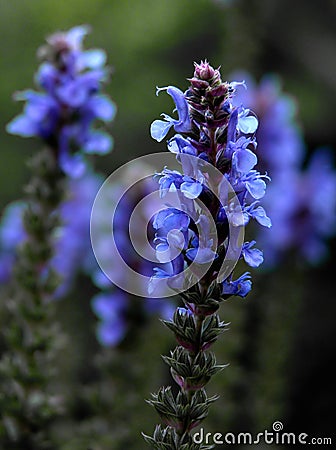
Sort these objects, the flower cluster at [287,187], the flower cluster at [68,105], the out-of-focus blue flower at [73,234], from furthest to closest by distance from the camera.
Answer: the flower cluster at [287,187] < the out-of-focus blue flower at [73,234] < the flower cluster at [68,105]

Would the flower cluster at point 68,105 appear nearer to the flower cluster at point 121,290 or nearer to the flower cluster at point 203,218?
the flower cluster at point 121,290

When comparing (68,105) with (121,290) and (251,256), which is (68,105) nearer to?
(121,290)

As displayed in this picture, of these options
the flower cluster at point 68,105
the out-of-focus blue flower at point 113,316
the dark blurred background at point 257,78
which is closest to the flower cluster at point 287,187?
the dark blurred background at point 257,78

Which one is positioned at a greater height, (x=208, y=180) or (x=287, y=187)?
(x=287, y=187)

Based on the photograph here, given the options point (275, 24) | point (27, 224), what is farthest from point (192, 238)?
point (275, 24)

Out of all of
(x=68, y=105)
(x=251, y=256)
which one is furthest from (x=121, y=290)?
(x=251, y=256)

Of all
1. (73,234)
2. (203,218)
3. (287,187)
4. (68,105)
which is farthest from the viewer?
(287,187)

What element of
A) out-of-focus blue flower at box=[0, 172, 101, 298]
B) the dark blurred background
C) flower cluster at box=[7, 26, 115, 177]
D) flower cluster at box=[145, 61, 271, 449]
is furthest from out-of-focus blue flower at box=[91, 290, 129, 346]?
flower cluster at box=[145, 61, 271, 449]
